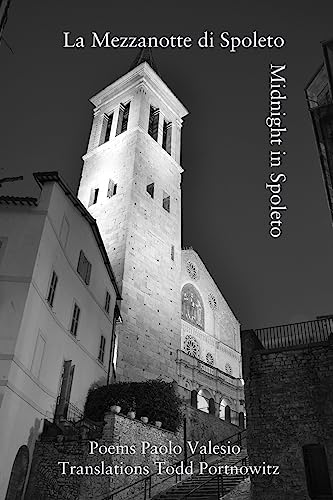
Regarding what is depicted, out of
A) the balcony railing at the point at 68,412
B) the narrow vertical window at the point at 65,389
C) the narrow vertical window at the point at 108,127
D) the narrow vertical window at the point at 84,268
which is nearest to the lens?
the balcony railing at the point at 68,412

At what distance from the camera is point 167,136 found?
114ft

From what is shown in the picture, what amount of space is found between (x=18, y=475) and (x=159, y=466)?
191 inches

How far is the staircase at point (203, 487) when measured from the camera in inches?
471

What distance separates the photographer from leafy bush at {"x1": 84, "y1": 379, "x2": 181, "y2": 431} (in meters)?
16.5

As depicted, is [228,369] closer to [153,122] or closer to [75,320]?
[75,320]

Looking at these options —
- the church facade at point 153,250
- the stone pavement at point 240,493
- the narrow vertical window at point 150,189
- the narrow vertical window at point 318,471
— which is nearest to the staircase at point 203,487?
the stone pavement at point 240,493

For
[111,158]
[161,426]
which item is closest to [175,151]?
[111,158]

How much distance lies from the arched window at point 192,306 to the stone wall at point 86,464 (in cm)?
Result: 1598

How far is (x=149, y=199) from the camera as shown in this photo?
28391mm

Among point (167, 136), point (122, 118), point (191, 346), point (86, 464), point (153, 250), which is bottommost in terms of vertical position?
point (86, 464)

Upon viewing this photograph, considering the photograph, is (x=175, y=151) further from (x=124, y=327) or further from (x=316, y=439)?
(x=316, y=439)

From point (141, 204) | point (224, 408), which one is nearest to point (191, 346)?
point (224, 408)

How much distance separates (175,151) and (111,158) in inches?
236

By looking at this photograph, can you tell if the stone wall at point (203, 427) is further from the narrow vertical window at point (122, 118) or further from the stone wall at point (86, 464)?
the narrow vertical window at point (122, 118)
